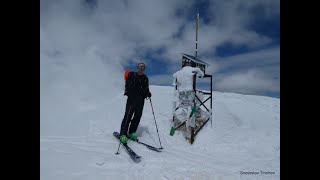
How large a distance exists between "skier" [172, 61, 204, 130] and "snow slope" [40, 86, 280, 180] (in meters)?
0.82

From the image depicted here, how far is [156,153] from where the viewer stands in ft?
21.4

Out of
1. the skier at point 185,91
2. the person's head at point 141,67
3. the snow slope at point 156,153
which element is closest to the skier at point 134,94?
the person's head at point 141,67

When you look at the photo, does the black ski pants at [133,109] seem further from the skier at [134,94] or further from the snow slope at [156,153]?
the snow slope at [156,153]

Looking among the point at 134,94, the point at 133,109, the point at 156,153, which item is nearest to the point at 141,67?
the point at 134,94

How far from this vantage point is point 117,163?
5.19 meters

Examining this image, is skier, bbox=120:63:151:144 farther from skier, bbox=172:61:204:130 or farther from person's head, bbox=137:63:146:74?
skier, bbox=172:61:204:130

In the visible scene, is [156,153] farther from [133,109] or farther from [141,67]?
[141,67]

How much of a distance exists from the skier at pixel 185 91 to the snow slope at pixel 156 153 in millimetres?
823

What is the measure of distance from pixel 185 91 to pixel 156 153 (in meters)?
4.11
